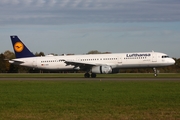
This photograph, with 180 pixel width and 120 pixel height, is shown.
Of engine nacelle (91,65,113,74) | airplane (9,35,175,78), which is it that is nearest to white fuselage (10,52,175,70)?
airplane (9,35,175,78)

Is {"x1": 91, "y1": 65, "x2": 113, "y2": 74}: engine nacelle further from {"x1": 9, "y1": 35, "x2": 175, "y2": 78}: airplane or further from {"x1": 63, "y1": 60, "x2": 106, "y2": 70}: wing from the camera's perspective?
{"x1": 63, "y1": 60, "x2": 106, "y2": 70}: wing

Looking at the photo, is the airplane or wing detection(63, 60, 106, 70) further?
wing detection(63, 60, 106, 70)

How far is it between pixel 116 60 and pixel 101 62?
7.37 feet

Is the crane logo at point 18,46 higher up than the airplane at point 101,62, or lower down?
higher up

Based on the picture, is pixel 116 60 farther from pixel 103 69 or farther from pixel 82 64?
pixel 82 64

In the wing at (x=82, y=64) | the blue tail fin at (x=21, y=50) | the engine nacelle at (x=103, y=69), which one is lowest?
the engine nacelle at (x=103, y=69)

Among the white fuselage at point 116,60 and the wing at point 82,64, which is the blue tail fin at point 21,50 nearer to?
the white fuselage at point 116,60

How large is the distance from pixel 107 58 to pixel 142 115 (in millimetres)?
37583

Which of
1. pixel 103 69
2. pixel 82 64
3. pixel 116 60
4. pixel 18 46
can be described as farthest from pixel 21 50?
pixel 116 60

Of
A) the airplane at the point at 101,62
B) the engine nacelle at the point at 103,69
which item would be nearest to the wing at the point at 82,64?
the airplane at the point at 101,62

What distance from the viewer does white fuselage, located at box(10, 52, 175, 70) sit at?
1946 inches

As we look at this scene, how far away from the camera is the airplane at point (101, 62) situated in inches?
1945

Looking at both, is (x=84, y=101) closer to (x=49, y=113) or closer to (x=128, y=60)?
(x=49, y=113)

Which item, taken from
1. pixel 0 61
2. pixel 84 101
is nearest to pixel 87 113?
pixel 84 101
